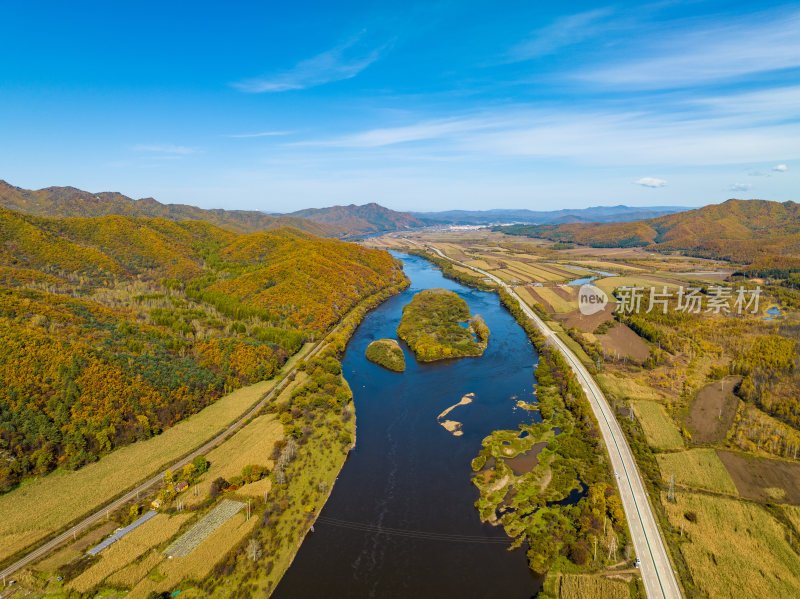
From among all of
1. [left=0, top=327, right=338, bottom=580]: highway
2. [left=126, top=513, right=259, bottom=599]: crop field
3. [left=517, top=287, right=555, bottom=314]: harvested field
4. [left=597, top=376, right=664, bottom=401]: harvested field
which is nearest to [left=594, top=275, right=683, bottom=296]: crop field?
[left=517, top=287, right=555, bottom=314]: harvested field

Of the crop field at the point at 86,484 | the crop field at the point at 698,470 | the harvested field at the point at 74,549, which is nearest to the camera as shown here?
the harvested field at the point at 74,549

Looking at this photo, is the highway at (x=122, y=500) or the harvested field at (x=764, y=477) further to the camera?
the harvested field at (x=764, y=477)

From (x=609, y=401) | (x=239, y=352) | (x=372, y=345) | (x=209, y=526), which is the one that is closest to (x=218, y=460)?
(x=209, y=526)

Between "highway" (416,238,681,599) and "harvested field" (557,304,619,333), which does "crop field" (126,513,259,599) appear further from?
"harvested field" (557,304,619,333)

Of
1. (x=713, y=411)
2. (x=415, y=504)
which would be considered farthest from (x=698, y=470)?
(x=415, y=504)

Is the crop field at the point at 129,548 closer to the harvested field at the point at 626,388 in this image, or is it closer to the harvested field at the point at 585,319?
the harvested field at the point at 626,388

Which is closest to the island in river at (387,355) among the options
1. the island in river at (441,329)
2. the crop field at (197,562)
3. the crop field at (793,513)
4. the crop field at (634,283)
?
the island in river at (441,329)
